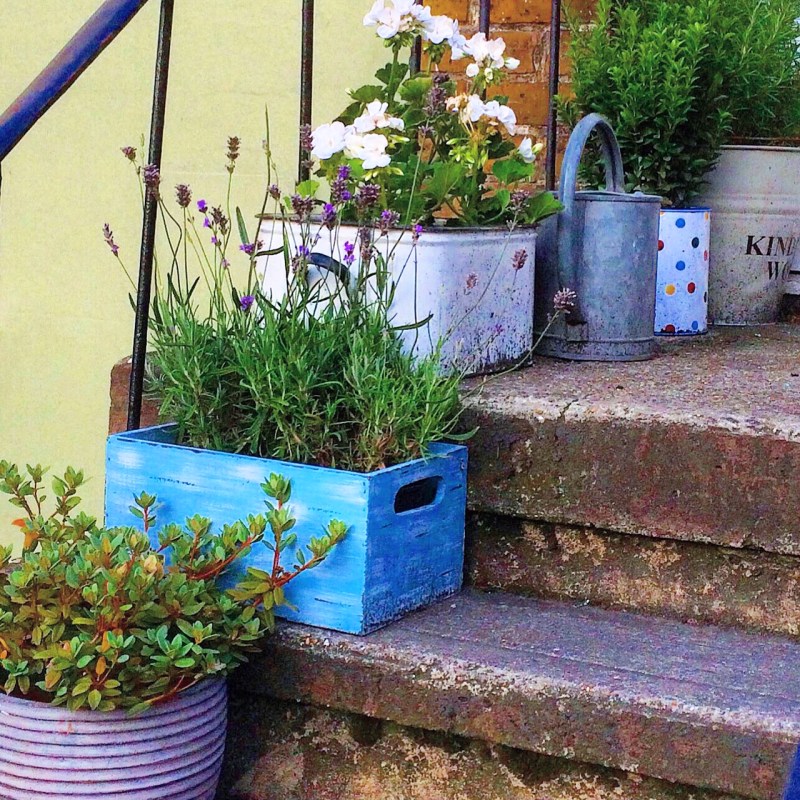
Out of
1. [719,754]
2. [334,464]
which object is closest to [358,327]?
[334,464]

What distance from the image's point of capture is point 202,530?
140 centimetres

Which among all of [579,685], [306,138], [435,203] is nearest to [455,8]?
[435,203]

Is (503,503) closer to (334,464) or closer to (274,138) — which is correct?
(334,464)

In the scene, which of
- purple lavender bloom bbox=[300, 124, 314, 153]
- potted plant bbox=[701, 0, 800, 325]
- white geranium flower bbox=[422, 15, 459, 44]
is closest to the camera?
purple lavender bloom bbox=[300, 124, 314, 153]

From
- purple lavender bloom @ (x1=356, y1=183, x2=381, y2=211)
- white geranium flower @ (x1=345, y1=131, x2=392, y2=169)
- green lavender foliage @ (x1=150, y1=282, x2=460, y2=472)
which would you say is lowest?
green lavender foliage @ (x1=150, y1=282, x2=460, y2=472)

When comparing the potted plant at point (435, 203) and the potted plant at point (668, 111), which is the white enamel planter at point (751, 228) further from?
the potted plant at point (435, 203)

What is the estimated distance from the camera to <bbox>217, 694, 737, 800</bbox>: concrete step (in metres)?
1.36

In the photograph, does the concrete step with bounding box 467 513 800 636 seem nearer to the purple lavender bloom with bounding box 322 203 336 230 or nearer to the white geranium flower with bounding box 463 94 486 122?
the purple lavender bloom with bounding box 322 203 336 230

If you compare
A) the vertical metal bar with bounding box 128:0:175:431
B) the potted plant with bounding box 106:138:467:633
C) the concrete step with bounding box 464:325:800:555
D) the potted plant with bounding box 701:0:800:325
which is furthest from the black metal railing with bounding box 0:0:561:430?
the potted plant with bounding box 701:0:800:325

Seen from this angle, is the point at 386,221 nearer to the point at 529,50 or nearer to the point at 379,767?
the point at 379,767

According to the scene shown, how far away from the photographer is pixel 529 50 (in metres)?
2.53

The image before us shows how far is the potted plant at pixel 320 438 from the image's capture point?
1437 mm

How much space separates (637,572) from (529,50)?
1.34 metres

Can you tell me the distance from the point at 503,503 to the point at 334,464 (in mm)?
254
